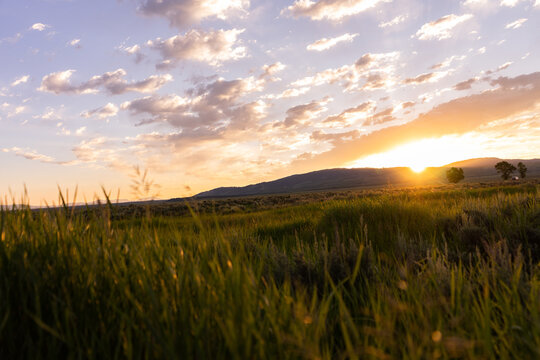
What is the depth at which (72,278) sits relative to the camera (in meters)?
1.70

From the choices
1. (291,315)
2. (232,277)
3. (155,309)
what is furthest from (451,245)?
(155,309)

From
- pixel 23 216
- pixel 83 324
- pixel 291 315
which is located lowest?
pixel 291 315

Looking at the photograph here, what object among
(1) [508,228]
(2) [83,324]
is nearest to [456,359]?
(2) [83,324]

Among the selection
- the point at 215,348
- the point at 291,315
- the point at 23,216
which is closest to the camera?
the point at 215,348

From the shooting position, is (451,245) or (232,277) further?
(451,245)

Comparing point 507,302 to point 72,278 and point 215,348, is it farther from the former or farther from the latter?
point 72,278

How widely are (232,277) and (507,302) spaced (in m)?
1.54

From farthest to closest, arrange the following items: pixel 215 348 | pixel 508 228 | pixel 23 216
Result: pixel 508 228
pixel 23 216
pixel 215 348

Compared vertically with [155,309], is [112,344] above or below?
below

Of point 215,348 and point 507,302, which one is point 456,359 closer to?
point 507,302

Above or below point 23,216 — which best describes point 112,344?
below

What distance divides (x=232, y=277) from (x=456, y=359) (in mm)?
1140

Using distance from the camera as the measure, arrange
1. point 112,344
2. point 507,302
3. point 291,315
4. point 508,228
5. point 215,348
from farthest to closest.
Answer: 1. point 508,228
2. point 507,302
3. point 291,315
4. point 112,344
5. point 215,348

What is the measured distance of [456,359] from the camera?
1.58 metres
